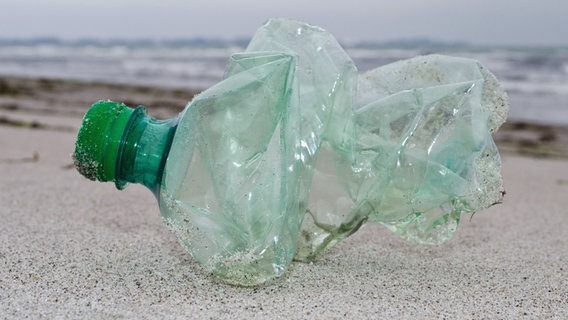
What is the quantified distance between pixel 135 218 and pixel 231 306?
3.37 feet

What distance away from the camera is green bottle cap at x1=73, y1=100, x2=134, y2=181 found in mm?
1585

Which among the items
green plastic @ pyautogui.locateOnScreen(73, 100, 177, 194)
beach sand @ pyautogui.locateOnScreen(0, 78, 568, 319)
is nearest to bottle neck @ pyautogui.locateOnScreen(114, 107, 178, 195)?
green plastic @ pyautogui.locateOnScreen(73, 100, 177, 194)

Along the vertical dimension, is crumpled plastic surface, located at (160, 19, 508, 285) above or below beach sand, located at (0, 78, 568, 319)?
above

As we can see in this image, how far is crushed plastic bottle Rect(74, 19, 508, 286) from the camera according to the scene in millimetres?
1575

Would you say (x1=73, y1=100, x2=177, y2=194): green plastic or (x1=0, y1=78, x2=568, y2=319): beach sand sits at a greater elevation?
(x1=73, y1=100, x2=177, y2=194): green plastic

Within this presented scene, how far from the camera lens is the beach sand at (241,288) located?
154cm

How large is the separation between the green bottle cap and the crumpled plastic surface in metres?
0.15

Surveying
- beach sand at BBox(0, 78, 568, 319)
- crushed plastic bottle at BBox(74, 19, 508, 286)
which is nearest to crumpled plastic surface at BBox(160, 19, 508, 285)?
crushed plastic bottle at BBox(74, 19, 508, 286)

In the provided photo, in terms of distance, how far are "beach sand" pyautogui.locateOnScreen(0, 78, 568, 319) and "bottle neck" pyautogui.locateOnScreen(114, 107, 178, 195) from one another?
0.30 meters

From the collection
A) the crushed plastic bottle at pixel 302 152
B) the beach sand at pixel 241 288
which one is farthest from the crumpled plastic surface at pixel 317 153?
the beach sand at pixel 241 288

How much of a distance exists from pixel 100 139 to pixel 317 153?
58 centimetres

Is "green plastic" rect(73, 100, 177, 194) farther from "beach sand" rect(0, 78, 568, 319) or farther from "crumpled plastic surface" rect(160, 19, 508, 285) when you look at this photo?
"beach sand" rect(0, 78, 568, 319)

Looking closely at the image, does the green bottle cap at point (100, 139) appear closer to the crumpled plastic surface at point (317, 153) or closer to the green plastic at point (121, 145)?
the green plastic at point (121, 145)

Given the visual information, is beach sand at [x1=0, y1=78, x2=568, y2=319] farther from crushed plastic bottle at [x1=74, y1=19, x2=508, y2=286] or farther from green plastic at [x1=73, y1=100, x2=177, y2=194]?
green plastic at [x1=73, y1=100, x2=177, y2=194]
